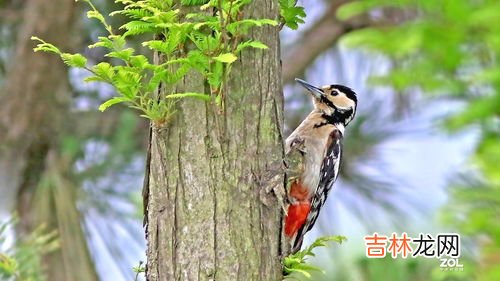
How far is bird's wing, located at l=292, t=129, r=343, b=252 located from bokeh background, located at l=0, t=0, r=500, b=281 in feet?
0.95

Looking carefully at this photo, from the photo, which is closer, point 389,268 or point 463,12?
point 389,268

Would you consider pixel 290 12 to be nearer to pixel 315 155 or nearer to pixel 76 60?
pixel 76 60

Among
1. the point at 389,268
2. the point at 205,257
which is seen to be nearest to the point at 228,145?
the point at 205,257

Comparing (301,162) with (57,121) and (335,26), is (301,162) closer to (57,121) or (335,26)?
(57,121)

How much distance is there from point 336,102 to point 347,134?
78 cm

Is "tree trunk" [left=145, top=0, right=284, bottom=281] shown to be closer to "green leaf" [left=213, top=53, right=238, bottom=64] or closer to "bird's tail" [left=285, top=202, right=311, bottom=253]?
"green leaf" [left=213, top=53, right=238, bottom=64]

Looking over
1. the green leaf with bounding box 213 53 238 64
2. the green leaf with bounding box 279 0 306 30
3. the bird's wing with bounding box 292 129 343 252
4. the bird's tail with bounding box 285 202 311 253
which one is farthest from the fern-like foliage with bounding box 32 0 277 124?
the bird's wing with bounding box 292 129 343 252

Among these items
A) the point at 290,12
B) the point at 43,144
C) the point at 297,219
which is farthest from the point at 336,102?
the point at 290,12

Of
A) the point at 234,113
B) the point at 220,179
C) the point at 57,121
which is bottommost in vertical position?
the point at 220,179

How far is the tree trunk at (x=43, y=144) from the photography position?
266 centimetres

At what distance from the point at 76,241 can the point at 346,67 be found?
4.60ft

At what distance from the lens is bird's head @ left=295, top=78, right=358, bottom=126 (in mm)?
2666

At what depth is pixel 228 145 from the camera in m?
1.49

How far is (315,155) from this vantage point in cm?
250
